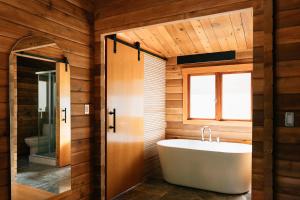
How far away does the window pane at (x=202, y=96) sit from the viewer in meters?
4.28

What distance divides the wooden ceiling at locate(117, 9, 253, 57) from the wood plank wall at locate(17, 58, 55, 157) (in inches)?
58.9

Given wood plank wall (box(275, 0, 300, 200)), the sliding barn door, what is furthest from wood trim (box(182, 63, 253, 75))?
wood plank wall (box(275, 0, 300, 200))

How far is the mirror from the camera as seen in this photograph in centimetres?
189

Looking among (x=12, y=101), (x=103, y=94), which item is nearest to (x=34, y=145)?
(x=12, y=101)

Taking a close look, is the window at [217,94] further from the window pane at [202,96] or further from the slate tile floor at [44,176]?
the slate tile floor at [44,176]

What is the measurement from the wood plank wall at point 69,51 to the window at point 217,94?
2257mm

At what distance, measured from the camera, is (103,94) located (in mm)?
2682

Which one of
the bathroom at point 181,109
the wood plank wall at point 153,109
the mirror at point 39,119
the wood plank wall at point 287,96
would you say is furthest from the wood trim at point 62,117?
the wood plank wall at point 287,96

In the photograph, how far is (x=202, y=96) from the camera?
14.3 feet

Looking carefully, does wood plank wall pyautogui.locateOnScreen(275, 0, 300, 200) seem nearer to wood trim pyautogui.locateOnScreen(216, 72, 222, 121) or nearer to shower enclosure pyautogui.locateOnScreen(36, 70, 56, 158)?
shower enclosure pyautogui.locateOnScreen(36, 70, 56, 158)

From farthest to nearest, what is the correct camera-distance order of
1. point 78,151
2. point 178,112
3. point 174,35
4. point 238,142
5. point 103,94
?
1. point 178,112
2. point 238,142
3. point 174,35
4. point 103,94
5. point 78,151

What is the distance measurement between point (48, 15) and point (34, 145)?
1256 millimetres

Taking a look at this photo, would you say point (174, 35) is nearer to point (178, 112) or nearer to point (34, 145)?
point (178, 112)

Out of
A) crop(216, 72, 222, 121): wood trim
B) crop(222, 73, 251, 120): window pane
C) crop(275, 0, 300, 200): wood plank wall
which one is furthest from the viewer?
crop(216, 72, 222, 121): wood trim
